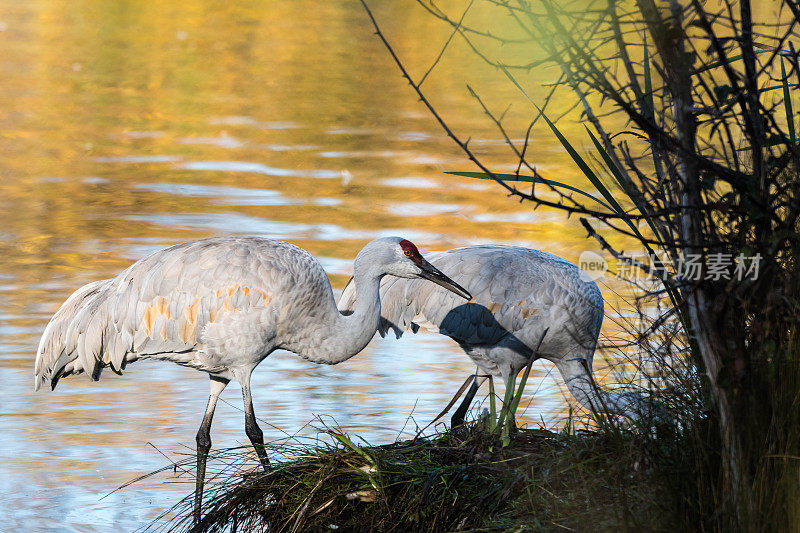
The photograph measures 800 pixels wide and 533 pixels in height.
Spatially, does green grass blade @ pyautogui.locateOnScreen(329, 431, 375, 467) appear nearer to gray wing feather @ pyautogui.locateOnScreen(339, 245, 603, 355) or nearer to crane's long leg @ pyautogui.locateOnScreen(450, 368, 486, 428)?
crane's long leg @ pyautogui.locateOnScreen(450, 368, 486, 428)

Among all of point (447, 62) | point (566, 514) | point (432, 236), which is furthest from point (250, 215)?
point (447, 62)

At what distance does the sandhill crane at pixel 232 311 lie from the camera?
5590 millimetres

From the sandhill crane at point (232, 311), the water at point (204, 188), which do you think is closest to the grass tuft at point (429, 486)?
the water at point (204, 188)

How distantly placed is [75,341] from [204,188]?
5.70 m

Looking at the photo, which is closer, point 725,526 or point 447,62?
point 725,526

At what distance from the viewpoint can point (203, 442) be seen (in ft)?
18.1

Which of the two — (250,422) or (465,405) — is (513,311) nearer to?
(465,405)

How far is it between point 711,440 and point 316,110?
11.9 metres

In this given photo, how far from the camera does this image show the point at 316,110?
1540cm

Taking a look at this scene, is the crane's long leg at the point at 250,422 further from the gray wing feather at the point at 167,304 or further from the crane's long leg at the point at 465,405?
the crane's long leg at the point at 465,405

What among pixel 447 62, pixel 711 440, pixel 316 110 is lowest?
pixel 711 440

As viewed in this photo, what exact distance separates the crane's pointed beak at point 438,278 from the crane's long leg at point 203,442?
1146 mm

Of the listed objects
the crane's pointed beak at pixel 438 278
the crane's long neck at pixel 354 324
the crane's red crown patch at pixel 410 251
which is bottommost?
the crane's long neck at pixel 354 324

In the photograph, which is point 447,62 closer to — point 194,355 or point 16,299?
point 16,299
